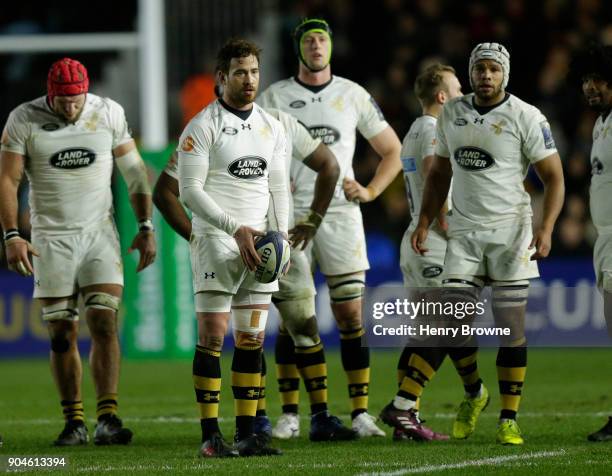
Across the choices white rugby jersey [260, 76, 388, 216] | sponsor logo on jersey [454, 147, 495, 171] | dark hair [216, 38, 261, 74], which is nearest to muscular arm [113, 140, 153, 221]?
white rugby jersey [260, 76, 388, 216]

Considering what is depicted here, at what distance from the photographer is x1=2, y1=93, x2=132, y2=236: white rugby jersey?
28.0 ft

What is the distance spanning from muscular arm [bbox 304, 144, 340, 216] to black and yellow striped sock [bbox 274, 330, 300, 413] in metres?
1.21

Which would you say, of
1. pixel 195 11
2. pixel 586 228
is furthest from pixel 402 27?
pixel 586 228

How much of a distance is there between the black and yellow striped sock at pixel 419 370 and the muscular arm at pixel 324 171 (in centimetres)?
106

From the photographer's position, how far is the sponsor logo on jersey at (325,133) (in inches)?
353

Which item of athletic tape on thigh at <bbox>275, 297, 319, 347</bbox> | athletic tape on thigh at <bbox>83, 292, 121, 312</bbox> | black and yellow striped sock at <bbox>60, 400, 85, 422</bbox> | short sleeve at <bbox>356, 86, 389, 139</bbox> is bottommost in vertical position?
black and yellow striped sock at <bbox>60, 400, 85, 422</bbox>

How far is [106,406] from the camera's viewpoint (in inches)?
338

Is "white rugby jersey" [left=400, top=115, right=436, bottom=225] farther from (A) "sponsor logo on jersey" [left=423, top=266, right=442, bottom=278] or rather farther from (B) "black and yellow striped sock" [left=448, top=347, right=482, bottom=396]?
(B) "black and yellow striped sock" [left=448, top=347, right=482, bottom=396]

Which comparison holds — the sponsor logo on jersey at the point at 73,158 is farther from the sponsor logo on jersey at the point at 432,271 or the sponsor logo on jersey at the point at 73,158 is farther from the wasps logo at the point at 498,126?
the wasps logo at the point at 498,126

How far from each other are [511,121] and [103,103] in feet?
8.47

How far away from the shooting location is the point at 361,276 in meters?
8.98

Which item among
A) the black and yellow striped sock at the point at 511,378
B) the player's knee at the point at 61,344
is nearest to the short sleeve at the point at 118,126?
the player's knee at the point at 61,344

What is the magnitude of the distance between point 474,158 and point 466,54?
348 inches

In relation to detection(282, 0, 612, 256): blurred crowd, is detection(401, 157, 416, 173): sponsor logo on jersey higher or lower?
lower
